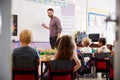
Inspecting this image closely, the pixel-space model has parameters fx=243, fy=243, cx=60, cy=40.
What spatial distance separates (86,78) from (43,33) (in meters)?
1.89

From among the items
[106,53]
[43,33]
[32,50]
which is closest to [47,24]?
[43,33]

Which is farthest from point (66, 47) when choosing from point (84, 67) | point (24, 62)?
point (84, 67)

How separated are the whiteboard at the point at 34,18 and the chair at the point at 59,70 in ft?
11.6

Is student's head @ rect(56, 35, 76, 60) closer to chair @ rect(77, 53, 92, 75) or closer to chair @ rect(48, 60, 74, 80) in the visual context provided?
chair @ rect(48, 60, 74, 80)

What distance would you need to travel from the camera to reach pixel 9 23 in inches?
54.4

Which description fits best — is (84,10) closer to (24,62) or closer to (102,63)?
(102,63)

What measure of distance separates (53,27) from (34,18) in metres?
0.60

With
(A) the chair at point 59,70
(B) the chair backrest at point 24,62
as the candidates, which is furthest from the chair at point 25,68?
(A) the chair at point 59,70

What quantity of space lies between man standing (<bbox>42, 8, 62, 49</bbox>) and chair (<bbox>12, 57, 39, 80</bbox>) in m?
3.76

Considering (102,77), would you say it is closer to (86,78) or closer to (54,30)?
(86,78)

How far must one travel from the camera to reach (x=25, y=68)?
10.4 feet

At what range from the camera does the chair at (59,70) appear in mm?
3082

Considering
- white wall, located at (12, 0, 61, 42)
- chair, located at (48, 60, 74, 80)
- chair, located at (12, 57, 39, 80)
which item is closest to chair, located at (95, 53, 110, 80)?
chair, located at (48, 60, 74, 80)

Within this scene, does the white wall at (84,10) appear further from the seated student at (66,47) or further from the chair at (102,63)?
the seated student at (66,47)
